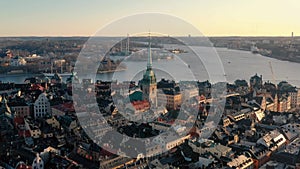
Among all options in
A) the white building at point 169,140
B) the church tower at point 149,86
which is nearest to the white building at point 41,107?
the church tower at point 149,86

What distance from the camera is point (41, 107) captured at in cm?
902

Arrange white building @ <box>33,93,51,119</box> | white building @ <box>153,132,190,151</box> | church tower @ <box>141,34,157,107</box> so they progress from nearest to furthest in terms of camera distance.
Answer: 1. white building @ <box>153,132,190,151</box>
2. church tower @ <box>141,34,157,107</box>
3. white building @ <box>33,93,51,119</box>

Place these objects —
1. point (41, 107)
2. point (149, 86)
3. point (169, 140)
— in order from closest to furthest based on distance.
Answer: point (169, 140), point (149, 86), point (41, 107)

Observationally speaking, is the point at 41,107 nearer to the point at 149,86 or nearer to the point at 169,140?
the point at 149,86

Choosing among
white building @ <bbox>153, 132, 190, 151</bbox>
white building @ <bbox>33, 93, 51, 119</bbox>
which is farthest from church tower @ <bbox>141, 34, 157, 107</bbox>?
white building @ <bbox>153, 132, 190, 151</bbox>

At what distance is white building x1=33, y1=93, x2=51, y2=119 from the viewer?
8.97m

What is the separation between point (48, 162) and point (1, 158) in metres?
0.76

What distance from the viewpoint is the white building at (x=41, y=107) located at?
897 cm

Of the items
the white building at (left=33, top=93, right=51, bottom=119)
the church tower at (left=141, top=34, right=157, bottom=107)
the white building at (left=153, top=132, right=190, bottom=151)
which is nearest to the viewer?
the white building at (left=153, top=132, right=190, bottom=151)

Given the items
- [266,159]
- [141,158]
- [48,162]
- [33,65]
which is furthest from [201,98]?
[33,65]

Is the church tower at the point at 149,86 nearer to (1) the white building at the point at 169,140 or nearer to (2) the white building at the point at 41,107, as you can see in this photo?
(2) the white building at the point at 41,107

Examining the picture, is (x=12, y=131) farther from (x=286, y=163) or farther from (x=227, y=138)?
(x=286, y=163)

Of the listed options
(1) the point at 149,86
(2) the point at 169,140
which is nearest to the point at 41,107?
(1) the point at 149,86

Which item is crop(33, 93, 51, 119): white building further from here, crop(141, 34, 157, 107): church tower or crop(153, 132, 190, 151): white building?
crop(153, 132, 190, 151): white building
